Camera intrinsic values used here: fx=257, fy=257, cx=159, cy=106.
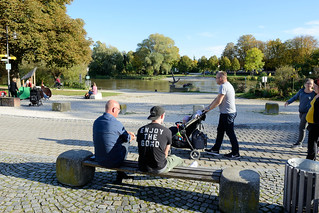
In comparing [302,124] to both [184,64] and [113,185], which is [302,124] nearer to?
[113,185]

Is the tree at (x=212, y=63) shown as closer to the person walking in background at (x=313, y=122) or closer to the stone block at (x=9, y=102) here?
the stone block at (x=9, y=102)

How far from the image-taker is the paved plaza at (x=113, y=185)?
12.5ft

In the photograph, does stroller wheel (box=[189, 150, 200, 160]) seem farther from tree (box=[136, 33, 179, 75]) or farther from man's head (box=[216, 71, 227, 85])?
tree (box=[136, 33, 179, 75])

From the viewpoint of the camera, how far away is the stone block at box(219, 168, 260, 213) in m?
3.44

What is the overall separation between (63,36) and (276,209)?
2573 cm

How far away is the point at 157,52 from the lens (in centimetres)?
7944

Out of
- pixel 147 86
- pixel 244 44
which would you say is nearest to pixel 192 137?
pixel 147 86

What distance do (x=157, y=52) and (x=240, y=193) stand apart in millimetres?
78076

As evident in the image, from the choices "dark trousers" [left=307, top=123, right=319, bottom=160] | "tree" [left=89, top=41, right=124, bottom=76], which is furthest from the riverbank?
"tree" [left=89, top=41, right=124, bottom=76]

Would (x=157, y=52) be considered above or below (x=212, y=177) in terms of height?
above

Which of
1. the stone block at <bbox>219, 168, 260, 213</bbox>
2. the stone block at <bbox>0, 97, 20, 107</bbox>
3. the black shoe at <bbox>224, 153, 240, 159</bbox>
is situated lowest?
the black shoe at <bbox>224, 153, 240, 159</bbox>

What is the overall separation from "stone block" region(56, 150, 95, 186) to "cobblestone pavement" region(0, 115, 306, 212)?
12cm

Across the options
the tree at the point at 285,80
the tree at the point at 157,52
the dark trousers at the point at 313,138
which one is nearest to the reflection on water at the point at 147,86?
the tree at the point at 285,80

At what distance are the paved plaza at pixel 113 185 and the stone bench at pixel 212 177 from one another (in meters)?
0.22
